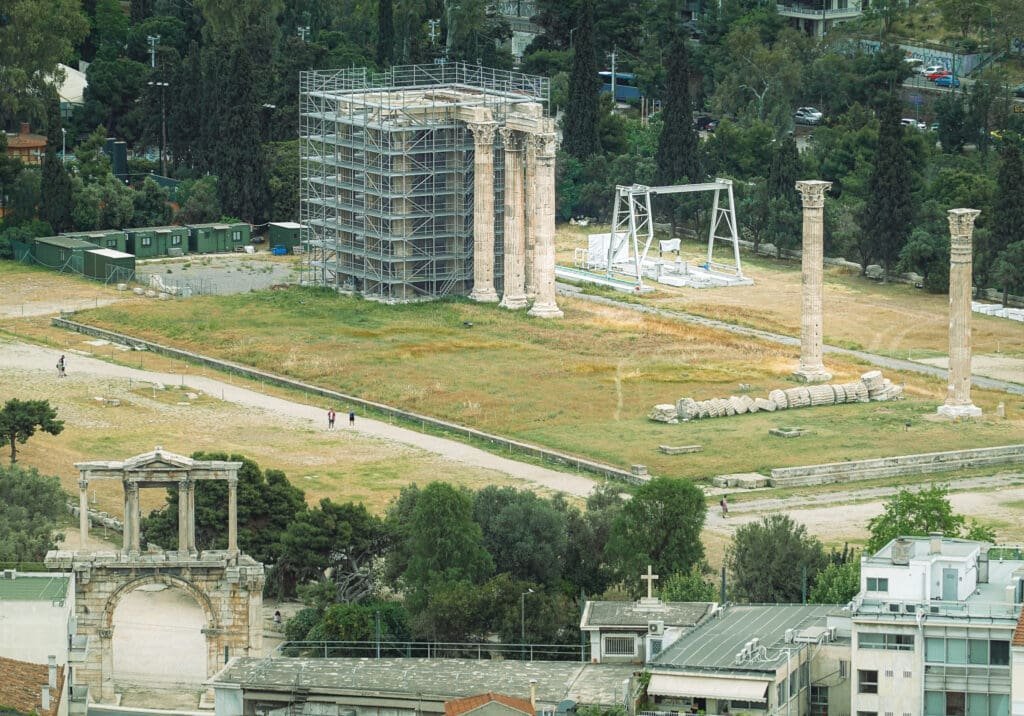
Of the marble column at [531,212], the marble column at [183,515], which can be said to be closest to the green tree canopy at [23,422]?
the marble column at [183,515]

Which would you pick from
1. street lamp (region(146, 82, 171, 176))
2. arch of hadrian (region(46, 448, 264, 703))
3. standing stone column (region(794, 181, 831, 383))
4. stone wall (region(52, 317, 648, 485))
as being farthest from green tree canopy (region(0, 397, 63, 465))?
street lamp (region(146, 82, 171, 176))

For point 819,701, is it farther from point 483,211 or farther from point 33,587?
A: point 483,211

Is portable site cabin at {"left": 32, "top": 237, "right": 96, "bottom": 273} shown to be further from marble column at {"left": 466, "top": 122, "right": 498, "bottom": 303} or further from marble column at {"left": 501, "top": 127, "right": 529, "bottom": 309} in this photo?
marble column at {"left": 501, "top": 127, "right": 529, "bottom": 309}

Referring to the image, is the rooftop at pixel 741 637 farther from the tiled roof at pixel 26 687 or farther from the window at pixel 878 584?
the tiled roof at pixel 26 687

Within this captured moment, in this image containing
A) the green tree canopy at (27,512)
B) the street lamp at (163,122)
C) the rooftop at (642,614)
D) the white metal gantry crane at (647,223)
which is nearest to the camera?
the rooftop at (642,614)

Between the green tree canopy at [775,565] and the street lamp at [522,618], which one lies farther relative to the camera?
the green tree canopy at [775,565]

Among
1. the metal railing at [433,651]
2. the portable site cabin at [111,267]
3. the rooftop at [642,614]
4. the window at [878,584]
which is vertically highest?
the window at [878,584]
